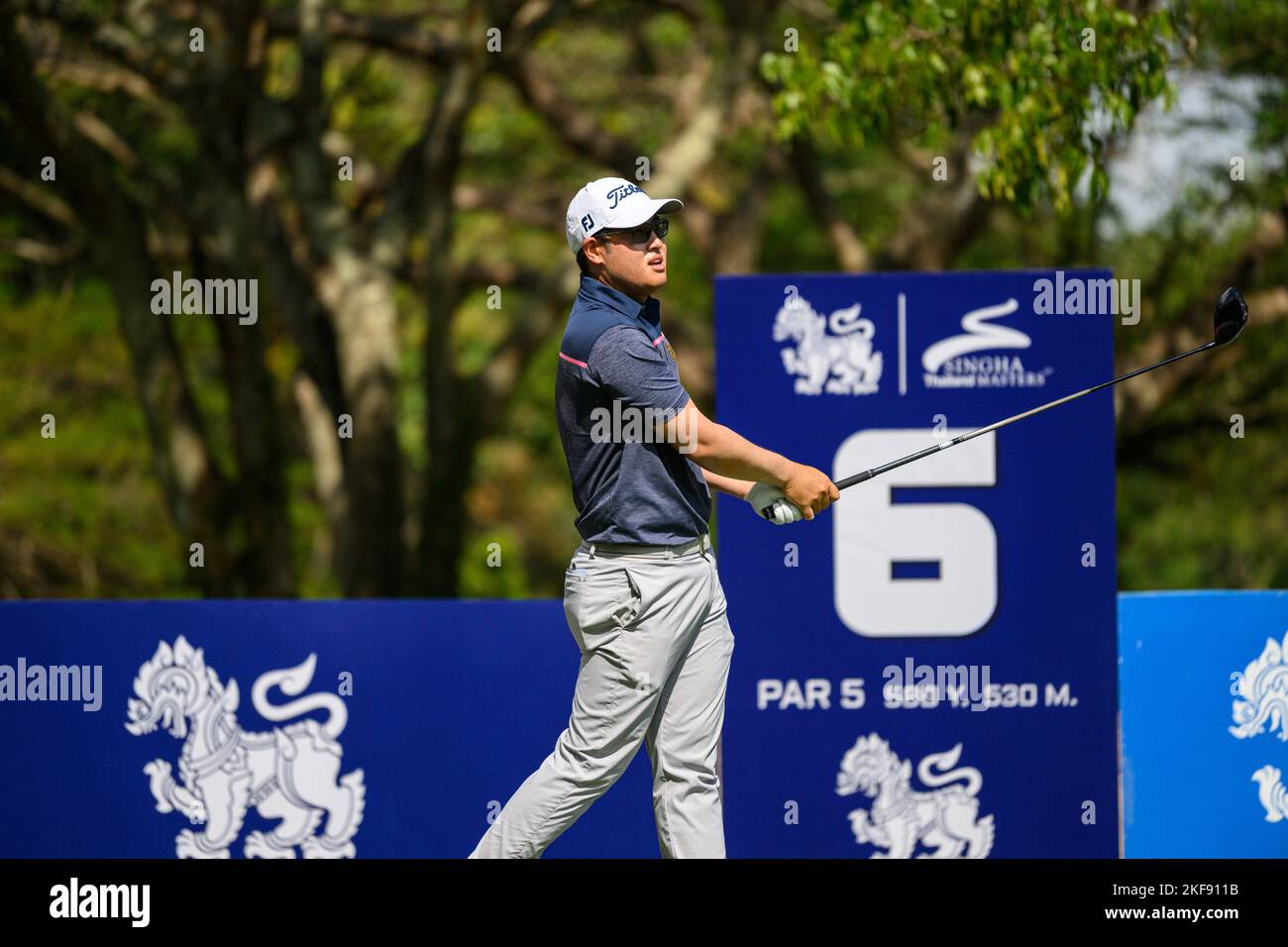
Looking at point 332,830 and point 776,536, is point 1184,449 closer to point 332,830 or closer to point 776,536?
point 776,536

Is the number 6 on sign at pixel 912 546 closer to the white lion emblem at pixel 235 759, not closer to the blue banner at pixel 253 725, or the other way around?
the blue banner at pixel 253 725

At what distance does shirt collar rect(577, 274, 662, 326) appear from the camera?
4418 millimetres

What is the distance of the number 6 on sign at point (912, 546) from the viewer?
227 inches

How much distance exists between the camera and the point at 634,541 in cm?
436

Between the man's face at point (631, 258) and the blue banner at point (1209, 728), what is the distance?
8.20 feet

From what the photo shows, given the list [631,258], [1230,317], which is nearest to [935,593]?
[1230,317]

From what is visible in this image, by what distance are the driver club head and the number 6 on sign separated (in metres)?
0.96

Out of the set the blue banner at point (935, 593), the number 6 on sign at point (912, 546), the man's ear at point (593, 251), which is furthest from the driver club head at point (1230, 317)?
the man's ear at point (593, 251)

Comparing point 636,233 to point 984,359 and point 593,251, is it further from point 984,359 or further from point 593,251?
point 984,359

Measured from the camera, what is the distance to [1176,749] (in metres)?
5.85

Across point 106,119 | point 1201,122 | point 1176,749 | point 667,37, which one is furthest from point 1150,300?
point 106,119


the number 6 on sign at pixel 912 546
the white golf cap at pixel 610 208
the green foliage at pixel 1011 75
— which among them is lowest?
the number 6 on sign at pixel 912 546

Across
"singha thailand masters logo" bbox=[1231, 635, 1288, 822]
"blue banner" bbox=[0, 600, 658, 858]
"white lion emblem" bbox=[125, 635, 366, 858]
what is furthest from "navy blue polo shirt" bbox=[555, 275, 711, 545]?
"singha thailand masters logo" bbox=[1231, 635, 1288, 822]

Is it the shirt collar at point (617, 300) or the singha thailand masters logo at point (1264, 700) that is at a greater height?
the shirt collar at point (617, 300)
